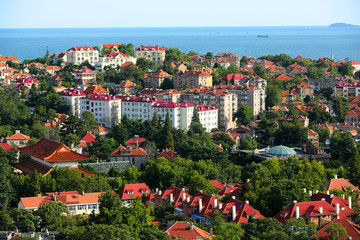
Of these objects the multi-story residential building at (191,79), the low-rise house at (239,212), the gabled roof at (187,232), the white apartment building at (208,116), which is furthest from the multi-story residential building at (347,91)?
the gabled roof at (187,232)

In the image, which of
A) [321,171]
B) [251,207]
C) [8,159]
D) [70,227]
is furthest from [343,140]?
[70,227]

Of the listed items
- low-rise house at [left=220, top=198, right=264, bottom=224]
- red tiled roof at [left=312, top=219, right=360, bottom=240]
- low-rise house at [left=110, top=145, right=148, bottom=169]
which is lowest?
low-rise house at [left=110, top=145, right=148, bottom=169]

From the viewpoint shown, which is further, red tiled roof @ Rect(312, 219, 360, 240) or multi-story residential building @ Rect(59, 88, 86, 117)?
multi-story residential building @ Rect(59, 88, 86, 117)

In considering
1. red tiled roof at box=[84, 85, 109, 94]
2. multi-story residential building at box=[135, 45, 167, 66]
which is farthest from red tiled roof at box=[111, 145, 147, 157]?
multi-story residential building at box=[135, 45, 167, 66]

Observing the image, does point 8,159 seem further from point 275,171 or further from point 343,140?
point 343,140

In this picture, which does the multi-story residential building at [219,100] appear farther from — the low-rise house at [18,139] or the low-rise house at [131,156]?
the low-rise house at [18,139]

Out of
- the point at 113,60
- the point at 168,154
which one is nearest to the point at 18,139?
the point at 168,154

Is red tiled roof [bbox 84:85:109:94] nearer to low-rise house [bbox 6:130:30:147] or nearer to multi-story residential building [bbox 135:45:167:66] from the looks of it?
low-rise house [bbox 6:130:30:147]
